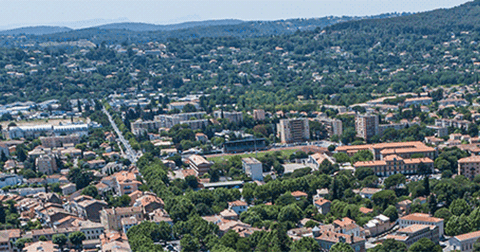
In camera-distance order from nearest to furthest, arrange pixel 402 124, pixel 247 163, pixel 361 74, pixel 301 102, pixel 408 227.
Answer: pixel 408 227, pixel 247 163, pixel 402 124, pixel 301 102, pixel 361 74

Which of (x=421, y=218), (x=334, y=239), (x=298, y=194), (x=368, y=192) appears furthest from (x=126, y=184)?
(x=421, y=218)

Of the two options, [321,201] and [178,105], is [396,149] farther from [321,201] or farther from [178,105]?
[178,105]

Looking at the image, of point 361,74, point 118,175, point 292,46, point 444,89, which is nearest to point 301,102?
point 444,89

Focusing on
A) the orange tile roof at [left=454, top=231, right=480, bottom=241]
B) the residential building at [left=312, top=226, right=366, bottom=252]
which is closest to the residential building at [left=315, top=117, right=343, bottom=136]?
the residential building at [left=312, top=226, right=366, bottom=252]

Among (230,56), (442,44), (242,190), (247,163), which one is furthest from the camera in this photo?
(230,56)

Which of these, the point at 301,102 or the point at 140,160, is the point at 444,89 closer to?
the point at 301,102

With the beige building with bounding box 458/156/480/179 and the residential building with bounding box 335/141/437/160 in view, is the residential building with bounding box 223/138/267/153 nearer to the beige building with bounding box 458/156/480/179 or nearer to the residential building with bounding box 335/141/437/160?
the residential building with bounding box 335/141/437/160

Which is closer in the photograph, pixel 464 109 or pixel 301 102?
pixel 464 109
